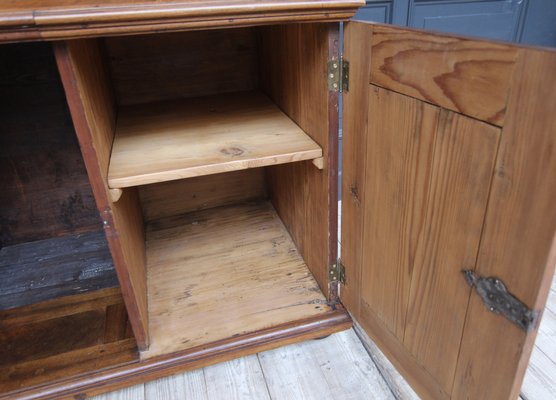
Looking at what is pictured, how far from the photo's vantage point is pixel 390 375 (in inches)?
34.4

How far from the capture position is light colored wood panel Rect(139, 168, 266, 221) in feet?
4.55

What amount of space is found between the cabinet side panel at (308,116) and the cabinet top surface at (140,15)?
8cm

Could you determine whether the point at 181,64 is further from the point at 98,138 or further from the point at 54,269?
the point at 54,269

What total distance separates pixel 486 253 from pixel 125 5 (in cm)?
60

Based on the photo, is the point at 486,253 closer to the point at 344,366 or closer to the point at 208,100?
the point at 344,366

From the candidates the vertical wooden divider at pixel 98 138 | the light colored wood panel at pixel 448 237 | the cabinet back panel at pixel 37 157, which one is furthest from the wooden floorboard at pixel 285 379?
the cabinet back panel at pixel 37 157

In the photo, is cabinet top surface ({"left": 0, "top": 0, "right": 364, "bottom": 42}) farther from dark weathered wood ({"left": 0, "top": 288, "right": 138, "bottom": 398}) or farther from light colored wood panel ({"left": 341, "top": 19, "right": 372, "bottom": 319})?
dark weathered wood ({"left": 0, "top": 288, "right": 138, "bottom": 398})

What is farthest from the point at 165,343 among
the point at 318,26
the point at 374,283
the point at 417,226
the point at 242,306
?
the point at 318,26

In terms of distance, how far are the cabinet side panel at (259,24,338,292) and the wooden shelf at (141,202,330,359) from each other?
2.6 inches

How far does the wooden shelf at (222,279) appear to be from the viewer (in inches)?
37.2

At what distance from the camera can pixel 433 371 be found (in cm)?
64

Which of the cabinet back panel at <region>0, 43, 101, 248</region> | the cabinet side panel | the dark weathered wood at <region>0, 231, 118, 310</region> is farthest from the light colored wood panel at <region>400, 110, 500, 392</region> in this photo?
the cabinet back panel at <region>0, 43, 101, 248</region>

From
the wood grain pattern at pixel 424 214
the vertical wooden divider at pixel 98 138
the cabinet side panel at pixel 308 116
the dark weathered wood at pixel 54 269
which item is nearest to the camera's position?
the wood grain pattern at pixel 424 214

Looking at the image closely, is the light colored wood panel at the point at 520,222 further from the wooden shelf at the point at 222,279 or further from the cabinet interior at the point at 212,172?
the wooden shelf at the point at 222,279
